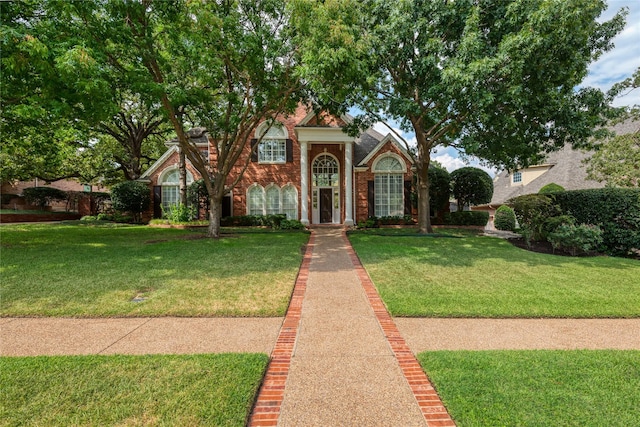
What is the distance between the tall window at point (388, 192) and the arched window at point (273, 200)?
20.8 ft

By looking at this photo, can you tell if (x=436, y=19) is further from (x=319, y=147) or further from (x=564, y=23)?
(x=319, y=147)

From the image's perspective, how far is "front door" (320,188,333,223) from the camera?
19250mm

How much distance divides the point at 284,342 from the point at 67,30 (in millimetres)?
10506

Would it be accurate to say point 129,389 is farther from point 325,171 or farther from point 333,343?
point 325,171

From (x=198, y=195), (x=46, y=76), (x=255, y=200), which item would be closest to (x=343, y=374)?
(x=46, y=76)

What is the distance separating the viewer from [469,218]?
17.8 m

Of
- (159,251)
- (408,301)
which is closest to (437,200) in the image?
(408,301)

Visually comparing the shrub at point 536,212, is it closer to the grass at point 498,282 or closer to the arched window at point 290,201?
the grass at point 498,282

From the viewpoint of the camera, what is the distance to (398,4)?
10133 millimetres

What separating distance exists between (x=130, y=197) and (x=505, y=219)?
27.1 metres

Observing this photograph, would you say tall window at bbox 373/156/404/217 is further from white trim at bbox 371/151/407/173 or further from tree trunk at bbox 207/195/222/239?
tree trunk at bbox 207/195/222/239

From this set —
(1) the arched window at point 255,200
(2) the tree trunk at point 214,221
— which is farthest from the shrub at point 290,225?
(2) the tree trunk at point 214,221

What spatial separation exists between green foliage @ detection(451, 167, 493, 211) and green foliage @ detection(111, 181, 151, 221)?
67.2ft

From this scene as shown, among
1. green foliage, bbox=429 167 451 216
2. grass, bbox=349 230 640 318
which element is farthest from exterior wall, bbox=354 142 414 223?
grass, bbox=349 230 640 318
